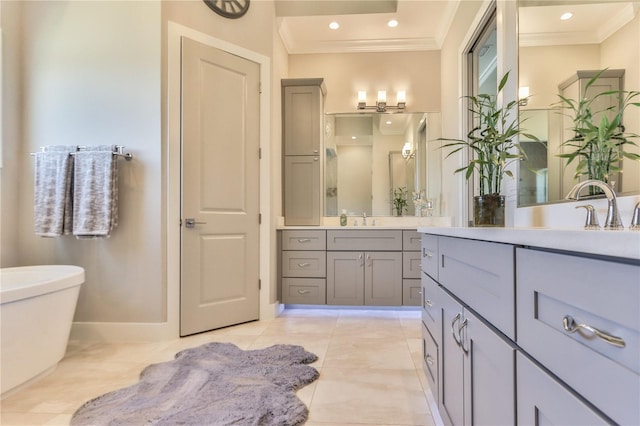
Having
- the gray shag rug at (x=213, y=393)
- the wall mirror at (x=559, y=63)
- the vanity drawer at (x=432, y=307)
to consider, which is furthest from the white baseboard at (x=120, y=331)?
the wall mirror at (x=559, y=63)

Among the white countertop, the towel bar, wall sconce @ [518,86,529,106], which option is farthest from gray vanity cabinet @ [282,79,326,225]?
the white countertop

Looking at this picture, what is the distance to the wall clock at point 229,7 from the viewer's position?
2.66m

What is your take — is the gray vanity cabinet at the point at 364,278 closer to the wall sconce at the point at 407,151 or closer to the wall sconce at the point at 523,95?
the wall sconce at the point at 407,151

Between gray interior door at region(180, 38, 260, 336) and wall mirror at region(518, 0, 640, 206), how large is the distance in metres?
2.02

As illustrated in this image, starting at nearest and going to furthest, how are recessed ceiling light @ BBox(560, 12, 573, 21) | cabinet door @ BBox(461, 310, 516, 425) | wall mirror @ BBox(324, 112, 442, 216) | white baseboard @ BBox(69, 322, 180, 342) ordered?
cabinet door @ BBox(461, 310, 516, 425) → recessed ceiling light @ BBox(560, 12, 573, 21) → white baseboard @ BBox(69, 322, 180, 342) → wall mirror @ BBox(324, 112, 442, 216)

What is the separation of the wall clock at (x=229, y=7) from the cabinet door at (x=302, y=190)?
4.33 ft

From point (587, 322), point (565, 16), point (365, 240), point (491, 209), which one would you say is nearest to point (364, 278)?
point (365, 240)

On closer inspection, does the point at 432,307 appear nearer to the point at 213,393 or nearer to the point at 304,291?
the point at 213,393

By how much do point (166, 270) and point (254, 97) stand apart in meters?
1.60

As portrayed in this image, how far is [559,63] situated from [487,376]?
1.29m

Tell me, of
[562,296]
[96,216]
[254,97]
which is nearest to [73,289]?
[96,216]

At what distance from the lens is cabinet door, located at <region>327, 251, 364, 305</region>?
10.5 feet

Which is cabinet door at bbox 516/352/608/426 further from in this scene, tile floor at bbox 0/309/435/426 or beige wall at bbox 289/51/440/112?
beige wall at bbox 289/51/440/112

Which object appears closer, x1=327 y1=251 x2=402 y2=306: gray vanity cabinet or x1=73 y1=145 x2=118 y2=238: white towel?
x1=73 y1=145 x2=118 y2=238: white towel
